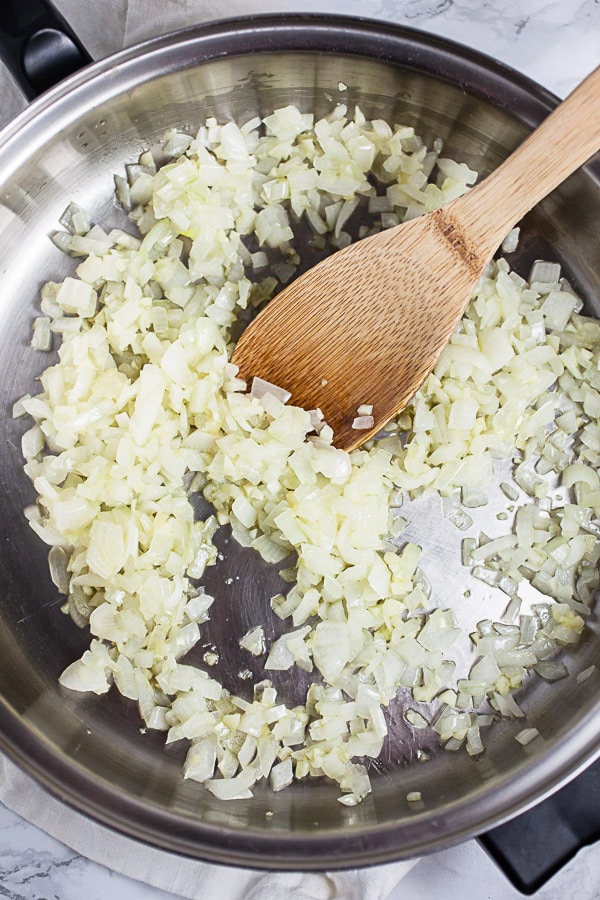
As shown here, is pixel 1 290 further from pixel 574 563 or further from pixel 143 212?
pixel 574 563

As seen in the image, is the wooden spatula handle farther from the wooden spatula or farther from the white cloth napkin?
the white cloth napkin

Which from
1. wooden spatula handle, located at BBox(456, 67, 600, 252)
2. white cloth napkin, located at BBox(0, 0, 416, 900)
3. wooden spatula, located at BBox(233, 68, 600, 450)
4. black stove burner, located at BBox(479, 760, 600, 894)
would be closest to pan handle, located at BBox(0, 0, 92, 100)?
wooden spatula, located at BBox(233, 68, 600, 450)

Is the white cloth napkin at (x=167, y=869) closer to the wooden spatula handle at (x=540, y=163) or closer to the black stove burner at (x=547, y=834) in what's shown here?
the black stove burner at (x=547, y=834)

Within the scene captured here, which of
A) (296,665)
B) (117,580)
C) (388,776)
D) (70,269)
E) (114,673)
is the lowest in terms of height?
(388,776)

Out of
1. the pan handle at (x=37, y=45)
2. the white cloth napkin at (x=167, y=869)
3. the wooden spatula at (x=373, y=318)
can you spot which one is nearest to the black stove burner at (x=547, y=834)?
the white cloth napkin at (x=167, y=869)

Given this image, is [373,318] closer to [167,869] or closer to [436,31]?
[436,31]

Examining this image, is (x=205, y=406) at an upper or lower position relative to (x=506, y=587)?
upper

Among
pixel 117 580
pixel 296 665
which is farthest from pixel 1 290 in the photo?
pixel 296 665
